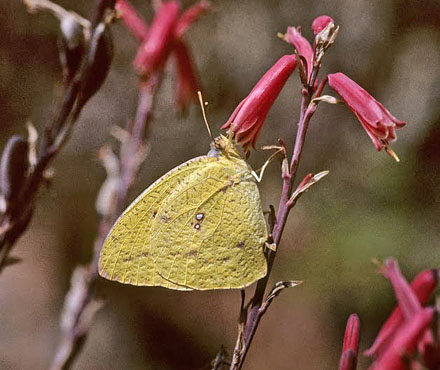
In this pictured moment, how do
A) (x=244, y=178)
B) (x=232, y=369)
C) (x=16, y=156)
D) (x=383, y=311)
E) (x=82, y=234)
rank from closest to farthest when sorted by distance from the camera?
(x=232, y=369)
(x=16, y=156)
(x=244, y=178)
(x=383, y=311)
(x=82, y=234)

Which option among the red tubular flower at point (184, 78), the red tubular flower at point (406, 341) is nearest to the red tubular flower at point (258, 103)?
the red tubular flower at point (406, 341)

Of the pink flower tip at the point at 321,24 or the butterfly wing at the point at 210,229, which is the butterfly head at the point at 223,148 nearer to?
the butterfly wing at the point at 210,229

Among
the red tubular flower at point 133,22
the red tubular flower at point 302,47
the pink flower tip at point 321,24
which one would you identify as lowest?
the red tubular flower at point 302,47

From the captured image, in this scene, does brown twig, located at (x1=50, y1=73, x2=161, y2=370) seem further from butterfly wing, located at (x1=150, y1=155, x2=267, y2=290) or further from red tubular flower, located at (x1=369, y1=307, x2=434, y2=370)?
red tubular flower, located at (x1=369, y1=307, x2=434, y2=370)

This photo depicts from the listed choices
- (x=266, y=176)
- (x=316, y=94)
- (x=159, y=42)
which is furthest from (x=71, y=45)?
(x=266, y=176)

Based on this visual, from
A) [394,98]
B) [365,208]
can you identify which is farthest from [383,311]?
[394,98]

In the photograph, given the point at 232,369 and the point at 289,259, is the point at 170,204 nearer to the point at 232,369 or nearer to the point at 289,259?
the point at 232,369
